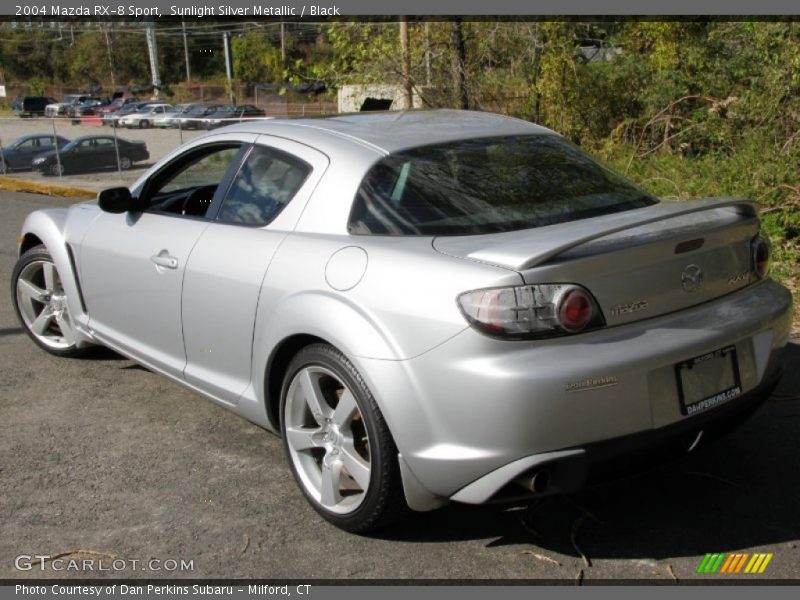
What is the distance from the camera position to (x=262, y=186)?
4.01 metres

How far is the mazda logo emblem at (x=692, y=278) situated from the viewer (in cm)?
315

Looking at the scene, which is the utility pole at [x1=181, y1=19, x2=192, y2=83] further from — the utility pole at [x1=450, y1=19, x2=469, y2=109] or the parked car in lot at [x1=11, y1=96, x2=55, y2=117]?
the utility pole at [x1=450, y1=19, x2=469, y2=109]

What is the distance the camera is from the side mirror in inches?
183

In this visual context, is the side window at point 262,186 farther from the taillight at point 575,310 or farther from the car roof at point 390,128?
the taillight at point 575,310

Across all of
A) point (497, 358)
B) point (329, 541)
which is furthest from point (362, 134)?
point (329, 541)

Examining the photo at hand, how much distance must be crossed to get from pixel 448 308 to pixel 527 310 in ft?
0.87

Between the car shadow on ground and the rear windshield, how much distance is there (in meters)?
1.12

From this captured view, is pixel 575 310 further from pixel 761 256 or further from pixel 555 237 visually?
pixel 761 256

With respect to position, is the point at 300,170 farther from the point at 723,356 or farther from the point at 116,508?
the point at 723,356

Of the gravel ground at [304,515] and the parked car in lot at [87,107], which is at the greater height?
the gravel ground at [304,515]

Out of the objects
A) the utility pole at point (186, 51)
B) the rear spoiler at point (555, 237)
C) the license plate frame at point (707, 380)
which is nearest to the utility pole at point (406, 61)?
the rear spoiler at point (555, 237)

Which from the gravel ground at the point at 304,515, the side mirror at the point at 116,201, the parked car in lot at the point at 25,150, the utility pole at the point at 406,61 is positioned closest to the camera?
the gravel ground at the point at 304,515

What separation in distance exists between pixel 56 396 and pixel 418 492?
2.86 metres

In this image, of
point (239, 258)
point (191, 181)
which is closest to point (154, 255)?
point (239, 258)
